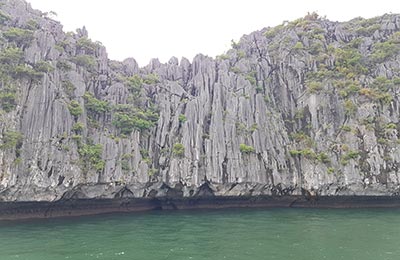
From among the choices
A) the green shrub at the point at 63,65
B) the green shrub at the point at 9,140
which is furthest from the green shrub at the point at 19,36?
the green shrub at the point at 9,140

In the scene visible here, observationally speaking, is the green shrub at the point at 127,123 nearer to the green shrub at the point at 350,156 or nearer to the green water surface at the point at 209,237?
the green water surface at the point at 209,237

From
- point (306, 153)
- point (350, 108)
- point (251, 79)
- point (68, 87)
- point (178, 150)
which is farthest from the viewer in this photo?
point (251, 79)

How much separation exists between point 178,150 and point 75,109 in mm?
10261

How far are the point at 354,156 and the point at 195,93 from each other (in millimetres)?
18460

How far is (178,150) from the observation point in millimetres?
31641

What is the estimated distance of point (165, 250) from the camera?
16.6 meters

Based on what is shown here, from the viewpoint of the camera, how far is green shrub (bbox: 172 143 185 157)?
104 ft

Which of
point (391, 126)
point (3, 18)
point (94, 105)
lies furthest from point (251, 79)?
point (3, 18)

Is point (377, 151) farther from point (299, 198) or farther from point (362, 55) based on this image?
point (362, 55)

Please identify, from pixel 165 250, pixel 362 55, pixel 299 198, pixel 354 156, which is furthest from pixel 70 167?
pixel 362 55

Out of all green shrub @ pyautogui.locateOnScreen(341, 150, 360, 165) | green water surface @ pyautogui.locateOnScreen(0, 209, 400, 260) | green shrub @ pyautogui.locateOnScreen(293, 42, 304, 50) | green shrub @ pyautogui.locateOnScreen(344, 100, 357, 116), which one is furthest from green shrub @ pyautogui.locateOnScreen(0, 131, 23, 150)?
green shrub @ pyautogui.locateOnScreen(293, 42, 304, 50)

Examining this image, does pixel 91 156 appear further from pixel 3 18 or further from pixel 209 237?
pixel 3 18

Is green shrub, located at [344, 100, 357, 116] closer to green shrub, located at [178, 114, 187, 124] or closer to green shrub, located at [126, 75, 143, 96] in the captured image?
green shrub, located at [178, 114, 187, 124]

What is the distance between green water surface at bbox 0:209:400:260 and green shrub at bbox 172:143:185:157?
20.7ft
